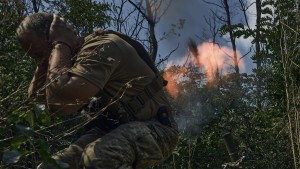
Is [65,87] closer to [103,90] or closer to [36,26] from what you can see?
[103,90]

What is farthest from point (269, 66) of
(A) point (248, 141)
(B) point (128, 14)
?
(B) point (128, 14)

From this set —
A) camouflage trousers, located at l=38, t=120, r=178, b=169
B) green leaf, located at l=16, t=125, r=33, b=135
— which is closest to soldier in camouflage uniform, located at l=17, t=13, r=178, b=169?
camouflage trousers, located at l=38, t=120, r=178, b=169

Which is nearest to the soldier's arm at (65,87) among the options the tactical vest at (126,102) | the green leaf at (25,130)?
the tactical vest at (126,102)

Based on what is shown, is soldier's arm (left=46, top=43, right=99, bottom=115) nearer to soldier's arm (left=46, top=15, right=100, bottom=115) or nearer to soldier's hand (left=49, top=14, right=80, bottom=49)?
soldier's arm (left=46, top=15, right=100, bottom=115)

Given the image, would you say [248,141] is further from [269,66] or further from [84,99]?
[84,99]

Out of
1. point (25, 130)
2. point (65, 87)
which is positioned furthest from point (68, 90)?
point (25, 130)

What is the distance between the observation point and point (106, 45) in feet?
9.10

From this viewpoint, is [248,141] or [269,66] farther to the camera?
[248,141]

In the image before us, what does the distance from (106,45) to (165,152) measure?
0.70m

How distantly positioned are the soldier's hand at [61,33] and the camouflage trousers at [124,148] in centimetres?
52

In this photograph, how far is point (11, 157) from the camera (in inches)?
70.0

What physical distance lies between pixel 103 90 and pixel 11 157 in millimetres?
1116

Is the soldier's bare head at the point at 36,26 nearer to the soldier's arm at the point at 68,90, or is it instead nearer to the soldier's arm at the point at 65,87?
the soldier's arm at the point at 65,87

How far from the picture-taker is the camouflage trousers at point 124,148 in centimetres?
263
